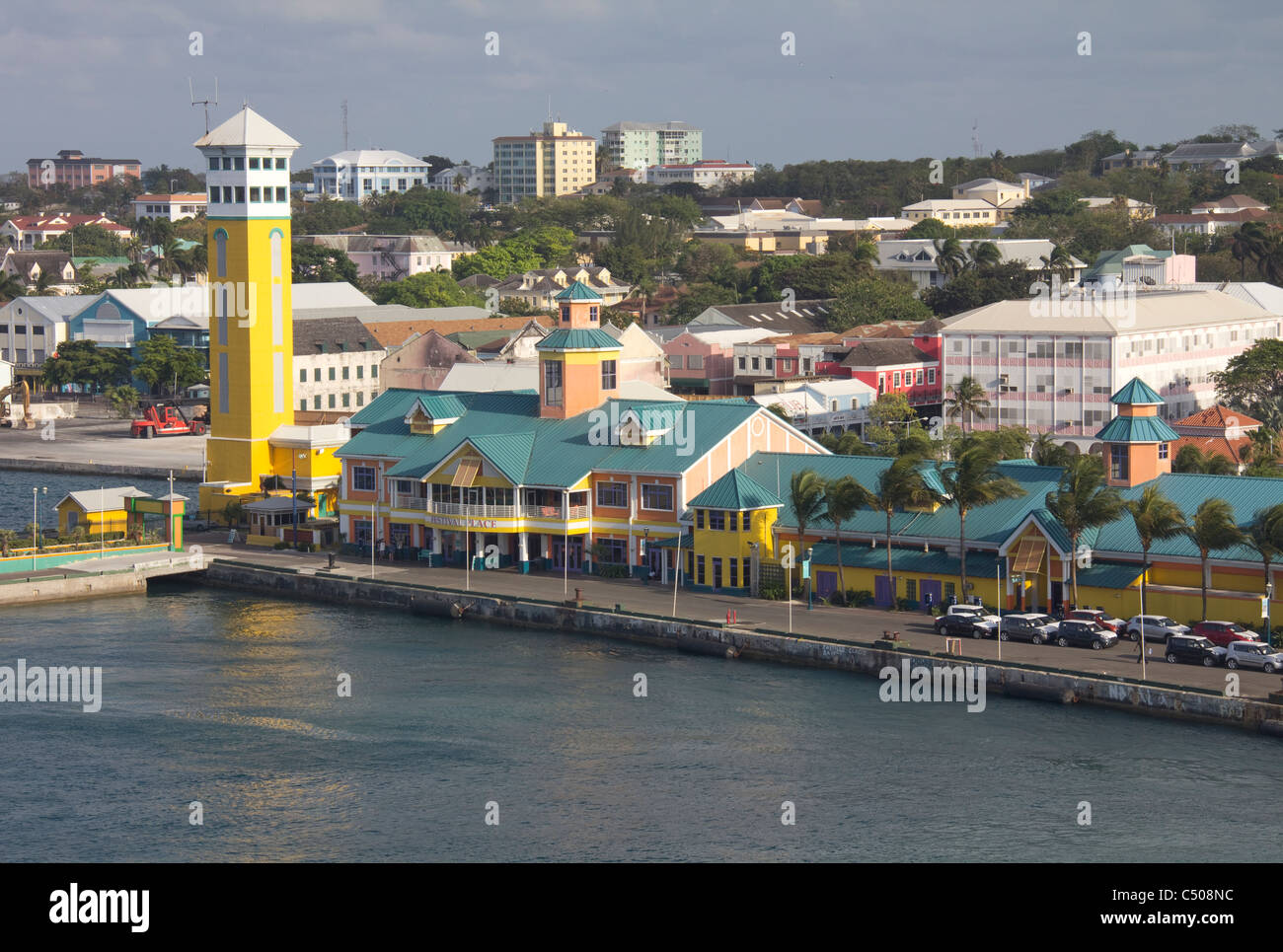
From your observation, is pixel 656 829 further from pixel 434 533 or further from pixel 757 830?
pixel 434 533

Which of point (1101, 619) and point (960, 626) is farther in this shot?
point (960, 626)

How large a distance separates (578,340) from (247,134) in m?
17.3

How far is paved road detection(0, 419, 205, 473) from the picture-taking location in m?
96.4

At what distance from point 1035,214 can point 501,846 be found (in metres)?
160

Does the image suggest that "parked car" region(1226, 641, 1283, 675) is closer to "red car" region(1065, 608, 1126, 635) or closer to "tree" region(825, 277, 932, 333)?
"red car" region(1065, 608, 1126, 635)

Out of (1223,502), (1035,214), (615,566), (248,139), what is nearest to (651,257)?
(1035,214)

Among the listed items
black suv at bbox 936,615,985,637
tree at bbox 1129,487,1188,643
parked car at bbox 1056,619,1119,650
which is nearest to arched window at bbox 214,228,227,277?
black suv at bbox 936,615,985,637

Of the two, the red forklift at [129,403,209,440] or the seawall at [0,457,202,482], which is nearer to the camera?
the seawall at [0,457,202,482]

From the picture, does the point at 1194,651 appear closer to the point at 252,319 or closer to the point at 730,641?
the point at 730,641

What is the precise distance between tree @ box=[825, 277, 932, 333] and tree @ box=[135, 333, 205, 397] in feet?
127

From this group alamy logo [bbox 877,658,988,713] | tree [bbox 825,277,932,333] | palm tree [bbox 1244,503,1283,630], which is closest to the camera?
alamy logo [bbox 877,658,988,713]

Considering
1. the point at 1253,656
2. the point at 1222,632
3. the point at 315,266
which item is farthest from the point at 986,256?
the point at 1253,656

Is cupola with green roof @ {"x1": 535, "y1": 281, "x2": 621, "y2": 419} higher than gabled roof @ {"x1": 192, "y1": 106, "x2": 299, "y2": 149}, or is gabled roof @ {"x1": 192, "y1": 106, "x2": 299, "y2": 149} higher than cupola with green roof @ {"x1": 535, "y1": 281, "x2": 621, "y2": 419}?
gabled roof @ {"x1": 192, "y1": 106, "x2": 299, "y2": 149}

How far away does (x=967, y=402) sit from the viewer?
88875 millimetres
